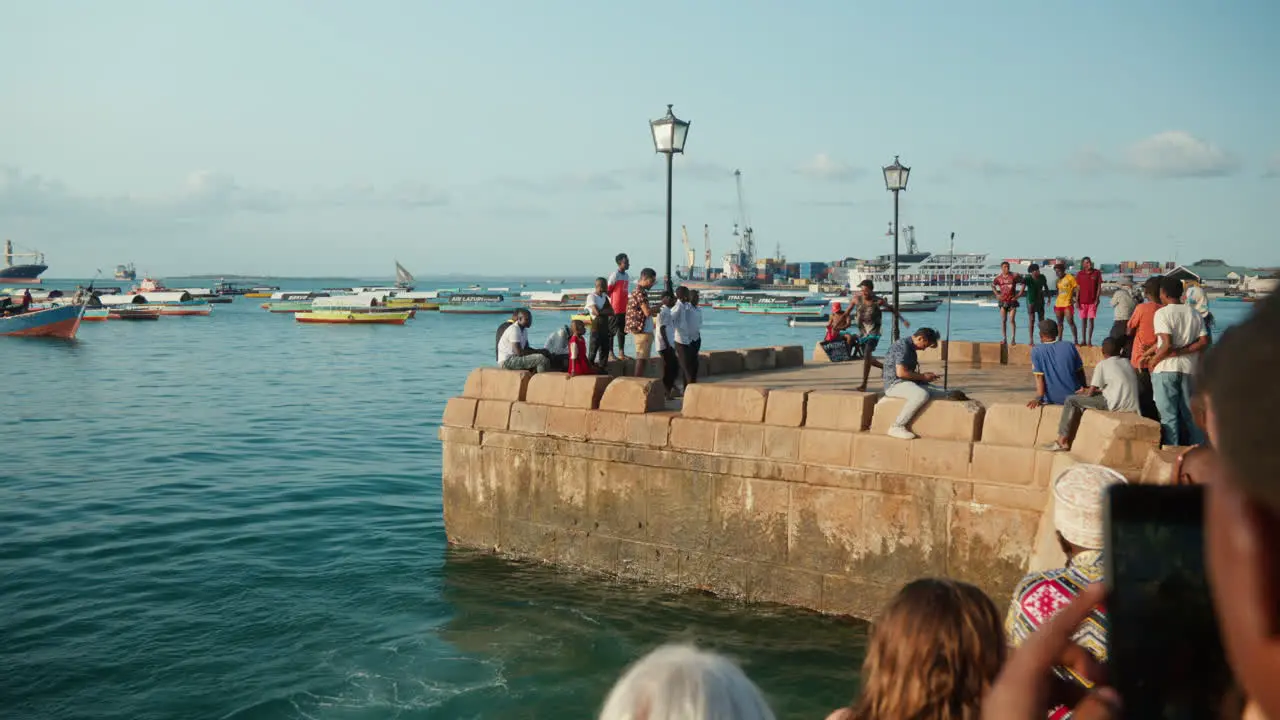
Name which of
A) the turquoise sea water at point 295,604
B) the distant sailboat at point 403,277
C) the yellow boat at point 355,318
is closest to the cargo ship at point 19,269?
the distant sailboat at point 403,277

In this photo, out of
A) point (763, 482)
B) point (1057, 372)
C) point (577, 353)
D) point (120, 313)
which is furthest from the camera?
point (120, 313)

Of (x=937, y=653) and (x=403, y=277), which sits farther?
(x=403, y=277)

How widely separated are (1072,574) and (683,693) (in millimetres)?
1813

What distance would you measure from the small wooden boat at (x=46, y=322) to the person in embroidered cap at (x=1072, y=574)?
6614cm

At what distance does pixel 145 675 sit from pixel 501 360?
231 inches

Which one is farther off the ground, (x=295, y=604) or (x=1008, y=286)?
(x=1008, y=286)

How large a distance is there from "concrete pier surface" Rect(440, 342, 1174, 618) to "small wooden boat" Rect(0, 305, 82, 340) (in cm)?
5584

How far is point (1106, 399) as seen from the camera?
389 inches

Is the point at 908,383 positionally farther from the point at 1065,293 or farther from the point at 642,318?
the point at 1065,293

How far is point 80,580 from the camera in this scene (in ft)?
44.4

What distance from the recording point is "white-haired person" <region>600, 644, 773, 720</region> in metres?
2.07

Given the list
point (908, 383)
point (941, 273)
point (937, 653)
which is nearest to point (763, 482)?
point (908, 383)

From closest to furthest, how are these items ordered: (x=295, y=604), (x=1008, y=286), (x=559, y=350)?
(x=295, y=604) < (x=559, y=350) < (x=1008, y=286)

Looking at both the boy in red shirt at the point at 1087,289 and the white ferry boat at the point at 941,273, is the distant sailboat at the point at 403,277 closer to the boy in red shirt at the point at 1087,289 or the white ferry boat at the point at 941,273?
the white ferry boat at the point at 941,273
